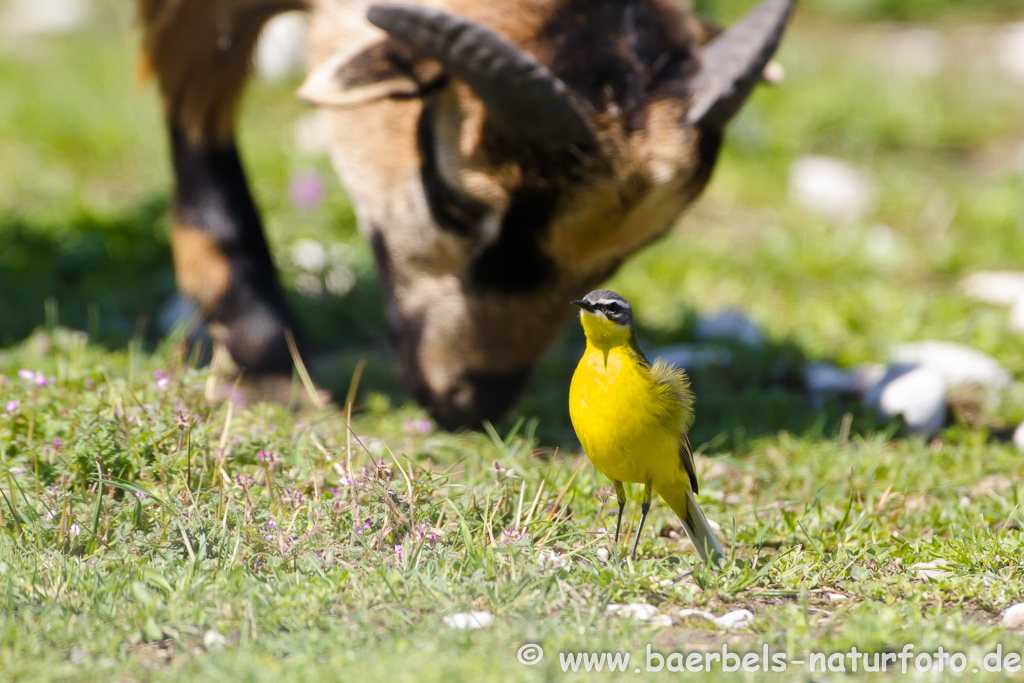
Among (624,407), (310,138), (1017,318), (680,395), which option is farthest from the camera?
(310,138)

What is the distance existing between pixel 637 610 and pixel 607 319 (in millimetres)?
762

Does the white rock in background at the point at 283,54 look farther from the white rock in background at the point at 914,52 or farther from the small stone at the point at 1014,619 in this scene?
the small stone at the point at 1014,619

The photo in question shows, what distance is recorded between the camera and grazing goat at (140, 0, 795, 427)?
12.2 ft

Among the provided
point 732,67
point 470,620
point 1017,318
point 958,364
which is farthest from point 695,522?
point 1017,318

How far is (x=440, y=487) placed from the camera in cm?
304

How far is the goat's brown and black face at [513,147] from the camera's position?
368cm

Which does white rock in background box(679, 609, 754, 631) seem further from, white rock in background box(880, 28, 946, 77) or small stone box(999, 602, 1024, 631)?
white rock in background box(880, 28, 946, 77)

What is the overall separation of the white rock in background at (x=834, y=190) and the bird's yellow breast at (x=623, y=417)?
17.5ft

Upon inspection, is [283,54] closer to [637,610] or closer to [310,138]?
[310,138]

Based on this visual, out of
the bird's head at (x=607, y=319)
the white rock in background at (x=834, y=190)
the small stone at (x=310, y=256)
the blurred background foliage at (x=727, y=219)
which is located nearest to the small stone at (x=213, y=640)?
the bird's head at (x=607, y=319)

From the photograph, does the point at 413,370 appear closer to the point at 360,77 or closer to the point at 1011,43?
the point at 360,77

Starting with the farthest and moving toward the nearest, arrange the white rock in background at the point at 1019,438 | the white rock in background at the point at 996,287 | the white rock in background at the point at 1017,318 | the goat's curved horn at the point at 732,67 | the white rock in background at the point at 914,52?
the white rock in background at the point at 914,52 < the white rock in background at the point at 996,287 < the white rock in background at the point at 1017,318 < the white rock in background at the point at 1019,438 < the goat's curved horn at the point at 732,67

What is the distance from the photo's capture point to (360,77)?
13.1 feet

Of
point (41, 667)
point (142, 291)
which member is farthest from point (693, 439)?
point (142, 291)
